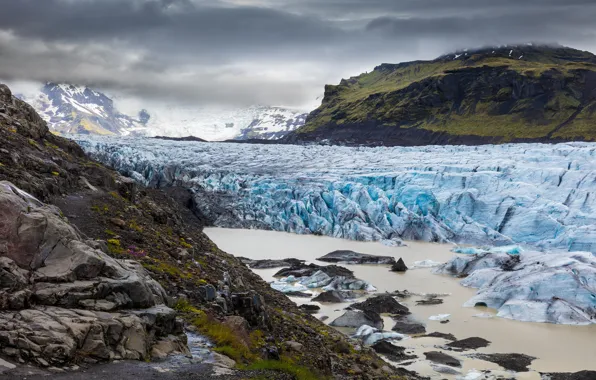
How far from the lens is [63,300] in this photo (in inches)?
291

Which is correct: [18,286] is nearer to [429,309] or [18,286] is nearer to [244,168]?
[429,309]

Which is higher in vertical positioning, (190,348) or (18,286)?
(18,286)

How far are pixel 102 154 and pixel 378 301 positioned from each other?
37.5 meters

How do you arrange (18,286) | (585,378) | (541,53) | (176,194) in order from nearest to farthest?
(18,286)
(585,378)
(176,194)
(541,53)

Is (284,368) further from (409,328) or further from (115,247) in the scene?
(409,328)

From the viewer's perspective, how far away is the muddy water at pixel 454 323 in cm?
1788

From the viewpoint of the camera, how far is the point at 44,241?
25.7 feet

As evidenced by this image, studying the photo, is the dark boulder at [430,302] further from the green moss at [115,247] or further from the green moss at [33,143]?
the green moss at [33,143]

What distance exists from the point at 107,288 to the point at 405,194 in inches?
1563

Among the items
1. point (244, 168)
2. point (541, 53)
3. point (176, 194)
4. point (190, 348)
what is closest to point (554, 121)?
point (541, 53)

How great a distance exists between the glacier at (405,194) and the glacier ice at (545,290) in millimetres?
10067

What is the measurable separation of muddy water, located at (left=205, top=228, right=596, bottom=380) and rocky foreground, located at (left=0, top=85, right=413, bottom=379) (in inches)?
229

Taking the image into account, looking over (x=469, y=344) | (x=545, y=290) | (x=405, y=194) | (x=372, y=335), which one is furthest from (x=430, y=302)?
(x=405, y=194)

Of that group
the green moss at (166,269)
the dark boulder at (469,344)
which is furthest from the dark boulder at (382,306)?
the green moss at (166,269)
